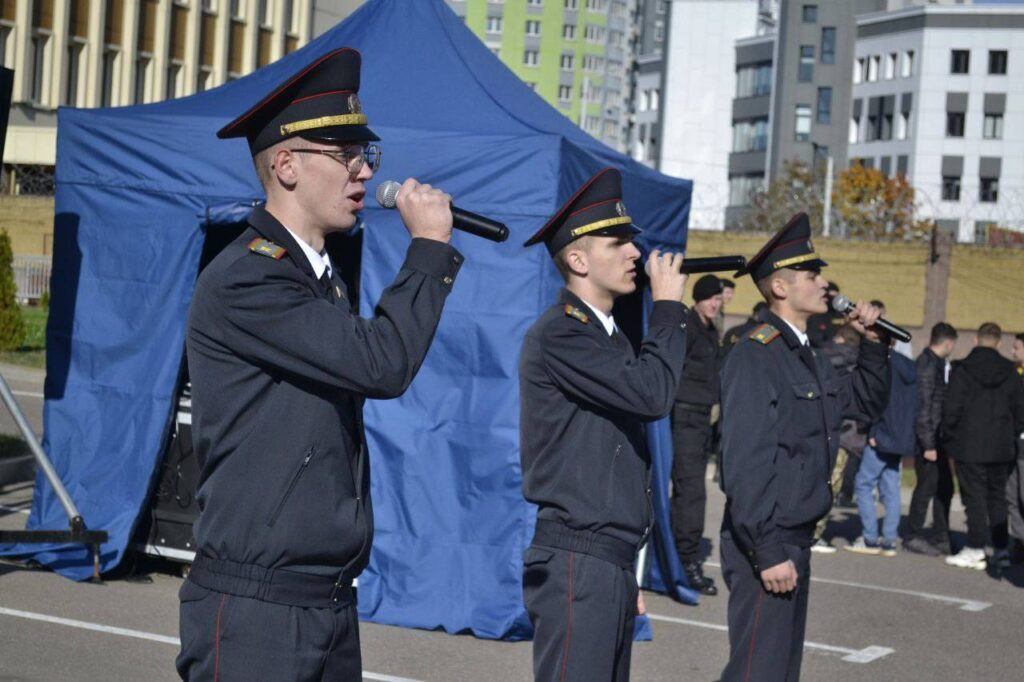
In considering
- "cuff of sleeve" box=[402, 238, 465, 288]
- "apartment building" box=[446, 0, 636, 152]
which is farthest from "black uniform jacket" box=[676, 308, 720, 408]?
"apartment building" box=[446, 0, 636, 152]

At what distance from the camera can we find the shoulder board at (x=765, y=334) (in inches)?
218

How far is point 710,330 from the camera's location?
34.8 ft

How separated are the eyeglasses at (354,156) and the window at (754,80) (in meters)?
84.1

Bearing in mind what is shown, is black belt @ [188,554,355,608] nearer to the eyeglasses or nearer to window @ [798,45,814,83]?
the eyeglasses

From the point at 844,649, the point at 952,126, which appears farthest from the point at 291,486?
the point at 952,126

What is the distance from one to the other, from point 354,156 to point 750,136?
85.9 m

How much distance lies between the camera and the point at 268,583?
3.12 m

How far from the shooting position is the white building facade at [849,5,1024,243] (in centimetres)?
7806

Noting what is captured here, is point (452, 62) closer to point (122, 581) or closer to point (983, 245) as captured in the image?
point (122, 581)

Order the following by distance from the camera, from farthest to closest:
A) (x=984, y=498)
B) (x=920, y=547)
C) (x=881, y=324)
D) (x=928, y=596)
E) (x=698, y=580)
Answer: (x=920, y=547) → (x=984, y=498) → (x=928, y=596) → (x=698, y=580) → (x=881, y=324)

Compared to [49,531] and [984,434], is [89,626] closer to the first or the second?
[49,531]

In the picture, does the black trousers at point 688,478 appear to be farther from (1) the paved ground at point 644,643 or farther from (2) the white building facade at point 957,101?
(2) the white building facade at point 957,101

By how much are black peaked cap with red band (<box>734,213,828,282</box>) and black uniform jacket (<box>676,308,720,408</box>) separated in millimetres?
4148

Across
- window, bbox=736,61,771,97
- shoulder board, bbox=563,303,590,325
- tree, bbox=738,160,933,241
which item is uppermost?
window, bbox=736,61,771,97
